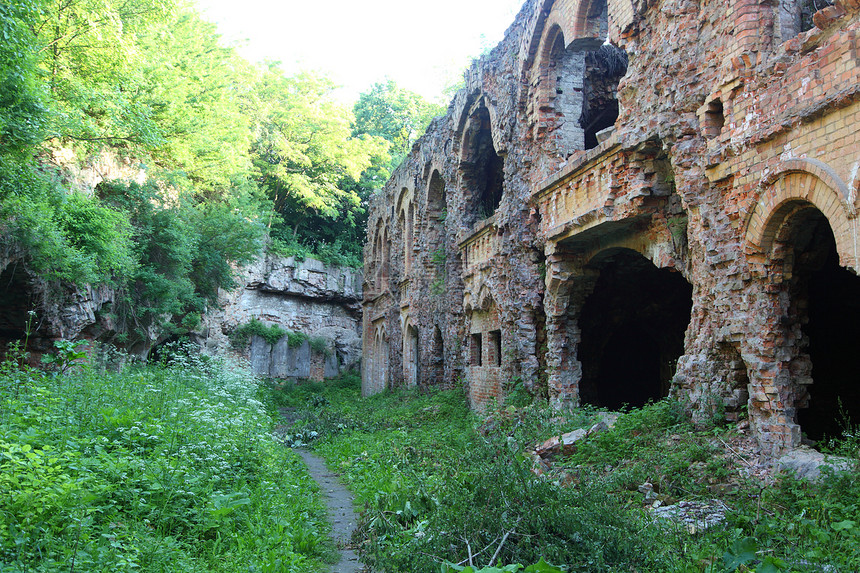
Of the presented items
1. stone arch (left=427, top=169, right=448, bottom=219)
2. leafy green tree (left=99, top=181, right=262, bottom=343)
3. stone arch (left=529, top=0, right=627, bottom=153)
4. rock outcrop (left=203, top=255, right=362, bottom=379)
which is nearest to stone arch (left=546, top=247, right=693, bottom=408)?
stone arch (left=529, top=0, right=627, bottom=153)

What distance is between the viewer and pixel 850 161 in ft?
17.4

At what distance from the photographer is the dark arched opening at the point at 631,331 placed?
13.1m

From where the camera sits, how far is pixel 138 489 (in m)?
5.38

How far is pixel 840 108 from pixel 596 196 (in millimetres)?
4098

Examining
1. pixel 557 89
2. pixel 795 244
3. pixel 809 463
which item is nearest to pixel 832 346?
pixel 795 244

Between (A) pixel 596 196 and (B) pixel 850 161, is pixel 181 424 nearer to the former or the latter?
(A) pixel 596 196

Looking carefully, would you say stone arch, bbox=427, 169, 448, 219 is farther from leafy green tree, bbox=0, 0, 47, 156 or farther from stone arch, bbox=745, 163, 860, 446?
stone arch, bbox=745, 163, 860, 446

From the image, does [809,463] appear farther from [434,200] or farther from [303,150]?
[303,150]

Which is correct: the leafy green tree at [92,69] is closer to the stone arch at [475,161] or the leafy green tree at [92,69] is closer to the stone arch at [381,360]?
the stone arch at [475,161]

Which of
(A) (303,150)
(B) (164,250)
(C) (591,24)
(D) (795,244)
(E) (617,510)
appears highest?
(A) (303,150)

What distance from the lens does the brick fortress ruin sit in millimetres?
6051

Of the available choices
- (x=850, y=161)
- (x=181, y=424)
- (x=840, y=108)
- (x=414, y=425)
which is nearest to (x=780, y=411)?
(x=850, y=161)

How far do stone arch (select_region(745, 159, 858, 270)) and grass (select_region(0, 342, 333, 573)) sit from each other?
551 cm

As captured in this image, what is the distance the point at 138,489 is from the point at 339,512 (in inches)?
129
